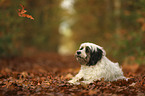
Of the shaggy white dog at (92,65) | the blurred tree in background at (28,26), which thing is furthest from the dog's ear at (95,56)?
the blurred tree in background at (28,26)

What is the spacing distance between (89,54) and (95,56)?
21cm

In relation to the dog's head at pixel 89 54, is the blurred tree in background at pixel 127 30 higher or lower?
higher

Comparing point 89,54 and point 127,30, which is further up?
point 127,30

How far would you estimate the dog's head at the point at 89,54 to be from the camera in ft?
19.0

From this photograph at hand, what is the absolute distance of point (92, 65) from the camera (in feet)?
19.8

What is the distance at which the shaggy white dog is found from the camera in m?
5.87

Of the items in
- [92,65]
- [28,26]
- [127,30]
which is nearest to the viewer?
[92,65]

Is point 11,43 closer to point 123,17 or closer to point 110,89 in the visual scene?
point 123,17

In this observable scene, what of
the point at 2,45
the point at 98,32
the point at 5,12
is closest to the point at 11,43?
the point at 2,45

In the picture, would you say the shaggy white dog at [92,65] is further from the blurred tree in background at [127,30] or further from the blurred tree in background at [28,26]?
the blurred tree in background at [28,26]

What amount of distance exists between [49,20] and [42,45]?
11.8 ft

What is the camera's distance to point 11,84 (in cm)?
572

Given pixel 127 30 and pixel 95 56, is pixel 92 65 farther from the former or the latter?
pixel 127 30

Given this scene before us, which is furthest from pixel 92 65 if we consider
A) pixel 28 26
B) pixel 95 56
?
pixel 28 26
